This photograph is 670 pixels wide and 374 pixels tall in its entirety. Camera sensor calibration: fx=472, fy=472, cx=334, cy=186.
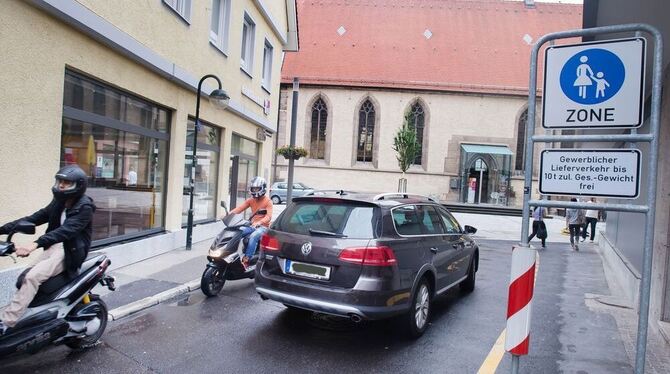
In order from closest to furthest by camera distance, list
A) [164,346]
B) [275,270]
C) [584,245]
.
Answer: [164,346] < [275,270] < [584,245]

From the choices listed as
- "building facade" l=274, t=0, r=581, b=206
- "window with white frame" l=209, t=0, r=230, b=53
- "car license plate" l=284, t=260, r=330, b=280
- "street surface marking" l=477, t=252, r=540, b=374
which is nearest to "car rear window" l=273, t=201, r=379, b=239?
"car license plate" l=284, t=260, r=330, b=280

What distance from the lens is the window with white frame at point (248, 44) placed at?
13.7 metres

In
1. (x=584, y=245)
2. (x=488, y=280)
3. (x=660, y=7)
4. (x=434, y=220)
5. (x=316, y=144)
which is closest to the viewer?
(x=660, y=7)

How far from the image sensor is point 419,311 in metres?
5.32

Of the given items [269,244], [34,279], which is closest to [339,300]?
[269,244]

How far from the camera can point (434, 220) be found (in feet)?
20.9

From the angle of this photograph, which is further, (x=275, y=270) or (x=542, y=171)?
(x=275, y=270)

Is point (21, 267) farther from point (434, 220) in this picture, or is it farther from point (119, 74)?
point (434, 220)

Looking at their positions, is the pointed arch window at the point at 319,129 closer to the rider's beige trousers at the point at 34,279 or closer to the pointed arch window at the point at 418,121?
the pointed arch window at the point at 418,121

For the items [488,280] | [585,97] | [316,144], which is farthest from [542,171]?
[316,144]

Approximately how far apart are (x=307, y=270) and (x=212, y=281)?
240 centimetres

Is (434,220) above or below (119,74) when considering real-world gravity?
below

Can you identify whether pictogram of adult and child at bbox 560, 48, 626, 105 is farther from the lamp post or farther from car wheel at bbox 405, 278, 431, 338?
the lamp post

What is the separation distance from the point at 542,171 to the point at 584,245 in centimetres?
1586
